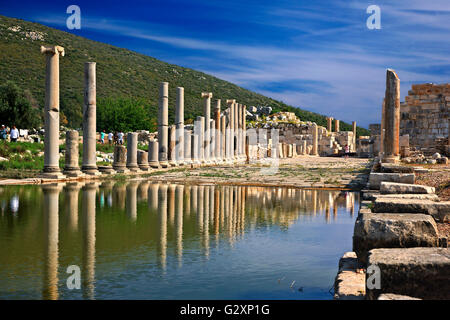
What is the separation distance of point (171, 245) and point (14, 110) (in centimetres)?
4350

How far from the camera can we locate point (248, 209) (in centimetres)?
1188

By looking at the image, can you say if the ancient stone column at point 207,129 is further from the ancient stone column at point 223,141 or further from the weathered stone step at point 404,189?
the weathered stone step at point 404,189

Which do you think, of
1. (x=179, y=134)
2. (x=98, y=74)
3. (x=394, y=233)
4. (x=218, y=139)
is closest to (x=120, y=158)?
(x=179, y=134)

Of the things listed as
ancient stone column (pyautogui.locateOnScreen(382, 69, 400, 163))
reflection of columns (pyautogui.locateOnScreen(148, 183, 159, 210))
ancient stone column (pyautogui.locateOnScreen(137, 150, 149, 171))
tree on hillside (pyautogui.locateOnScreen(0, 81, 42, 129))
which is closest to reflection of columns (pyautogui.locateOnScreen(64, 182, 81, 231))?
reflection of columns (pyautogui.locateOnScreen(148, 183, 159, 210))

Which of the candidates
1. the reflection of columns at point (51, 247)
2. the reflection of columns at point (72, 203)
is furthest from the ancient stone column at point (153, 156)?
the reflection of columns at point (51, 247)

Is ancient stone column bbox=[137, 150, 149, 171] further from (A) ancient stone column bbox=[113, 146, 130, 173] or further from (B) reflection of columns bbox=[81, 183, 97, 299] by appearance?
(B) reflection of columns bbox=[81, 183, 97, 299]

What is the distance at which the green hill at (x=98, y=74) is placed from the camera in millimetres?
67375

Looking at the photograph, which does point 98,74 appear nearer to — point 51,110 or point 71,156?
point 71,156

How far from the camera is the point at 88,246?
24.5 feet
